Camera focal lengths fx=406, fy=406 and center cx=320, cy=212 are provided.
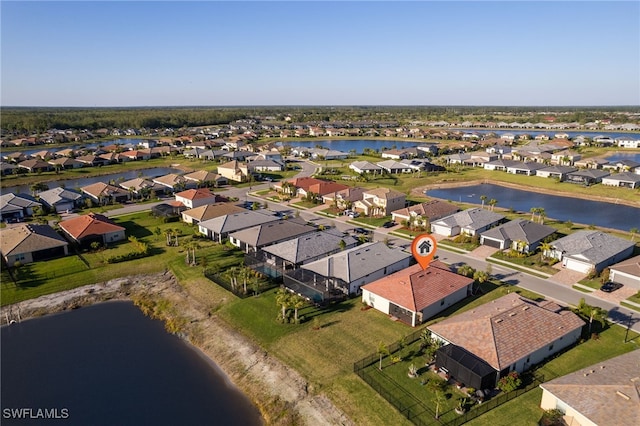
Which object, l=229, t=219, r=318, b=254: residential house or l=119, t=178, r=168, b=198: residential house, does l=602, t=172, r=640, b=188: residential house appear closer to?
l=229, t=219, r=318, b=254: residential house

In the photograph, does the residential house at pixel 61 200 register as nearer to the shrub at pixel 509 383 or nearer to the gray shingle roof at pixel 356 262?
the gray shingle roof at pixel 356 262

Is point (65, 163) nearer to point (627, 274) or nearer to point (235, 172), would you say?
point (235, 172)

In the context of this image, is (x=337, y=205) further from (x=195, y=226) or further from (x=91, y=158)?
(x=91, y=158)

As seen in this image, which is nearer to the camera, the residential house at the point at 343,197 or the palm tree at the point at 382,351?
the palm tree at the point at 382,351

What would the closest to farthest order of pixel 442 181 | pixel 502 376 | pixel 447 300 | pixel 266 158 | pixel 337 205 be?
1. pixel 502 376
2. pixel 447 300
3. pixel 337 205
4. pixel 442 181
5. pixel 266 158

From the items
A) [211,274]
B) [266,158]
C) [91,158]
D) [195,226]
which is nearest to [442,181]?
[266,158]

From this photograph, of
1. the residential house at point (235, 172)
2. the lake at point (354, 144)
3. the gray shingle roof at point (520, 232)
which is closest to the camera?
the gray shingle roof at point (520, 232)

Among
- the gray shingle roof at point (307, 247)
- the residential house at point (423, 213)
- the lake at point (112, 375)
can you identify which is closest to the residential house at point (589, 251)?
the residential house at point (423, 213)
